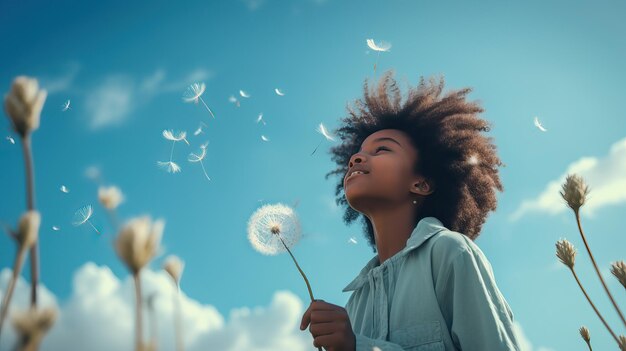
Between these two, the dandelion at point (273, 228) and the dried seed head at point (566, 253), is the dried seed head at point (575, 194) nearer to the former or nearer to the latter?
the dried seed head at point (566, 253)

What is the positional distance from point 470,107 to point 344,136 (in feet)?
3.72

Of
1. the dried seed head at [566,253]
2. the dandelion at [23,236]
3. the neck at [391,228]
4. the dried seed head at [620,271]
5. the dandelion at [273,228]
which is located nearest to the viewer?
the dandelion at [23,236]

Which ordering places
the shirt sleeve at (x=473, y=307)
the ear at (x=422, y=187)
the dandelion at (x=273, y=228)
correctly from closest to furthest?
the shirt sleeve at (x=473, y=307) → the dandelion at (x=273, y=228) → the ear at (x=422, y=187)

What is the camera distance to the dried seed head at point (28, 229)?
562mm

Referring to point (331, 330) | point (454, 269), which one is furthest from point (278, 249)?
point (454, 269)

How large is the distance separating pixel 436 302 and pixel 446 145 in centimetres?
170

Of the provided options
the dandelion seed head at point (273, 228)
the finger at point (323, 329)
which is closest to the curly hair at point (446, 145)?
the dandelion seed head at point (273, 228)

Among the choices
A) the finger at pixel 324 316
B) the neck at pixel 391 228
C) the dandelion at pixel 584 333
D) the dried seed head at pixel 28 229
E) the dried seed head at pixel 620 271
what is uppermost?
the neck at pixel 391 228

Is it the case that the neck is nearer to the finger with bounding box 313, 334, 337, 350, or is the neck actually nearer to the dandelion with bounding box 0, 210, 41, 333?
the finger with bounding box 313, 334, 337, 350

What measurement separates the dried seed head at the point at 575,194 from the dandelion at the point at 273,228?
1589 mm

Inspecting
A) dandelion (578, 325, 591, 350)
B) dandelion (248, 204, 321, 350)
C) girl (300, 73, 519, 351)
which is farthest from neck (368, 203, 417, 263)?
dandelion (578, 325, 591, 350)

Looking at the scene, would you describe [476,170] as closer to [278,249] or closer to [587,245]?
[278,249]

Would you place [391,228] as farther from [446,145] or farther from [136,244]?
[136,244]

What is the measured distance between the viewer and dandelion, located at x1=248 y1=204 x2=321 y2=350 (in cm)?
291
